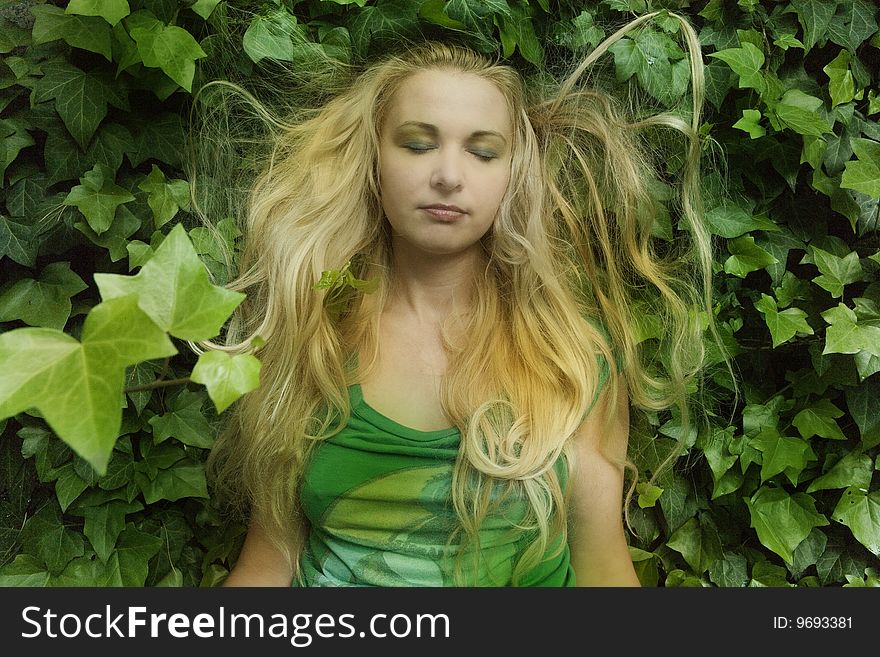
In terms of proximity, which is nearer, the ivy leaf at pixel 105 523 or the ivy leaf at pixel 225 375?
the ivy leaf at pixel 225 375

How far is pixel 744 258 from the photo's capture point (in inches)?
53.4

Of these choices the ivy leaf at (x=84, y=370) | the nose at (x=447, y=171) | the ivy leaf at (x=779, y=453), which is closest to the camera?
the ivy leaf at (x=84, y=370)

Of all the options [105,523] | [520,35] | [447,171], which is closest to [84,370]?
[447,171]

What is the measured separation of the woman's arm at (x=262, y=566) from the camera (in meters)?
1.33

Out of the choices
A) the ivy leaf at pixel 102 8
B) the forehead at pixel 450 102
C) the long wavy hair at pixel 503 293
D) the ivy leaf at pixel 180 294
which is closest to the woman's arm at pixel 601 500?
the long wavy hair at pixel 503 293

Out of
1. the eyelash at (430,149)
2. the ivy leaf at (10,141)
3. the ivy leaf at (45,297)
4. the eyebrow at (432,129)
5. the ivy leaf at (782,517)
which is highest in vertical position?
the eyebrow at (432,129)

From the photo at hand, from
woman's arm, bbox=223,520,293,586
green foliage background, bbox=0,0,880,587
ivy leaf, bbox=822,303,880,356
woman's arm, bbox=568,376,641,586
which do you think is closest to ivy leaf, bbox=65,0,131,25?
green foliage background, bbox=0,0,880,587

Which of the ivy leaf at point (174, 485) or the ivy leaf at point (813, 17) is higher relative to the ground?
the ivy leaf at point (813, 17)

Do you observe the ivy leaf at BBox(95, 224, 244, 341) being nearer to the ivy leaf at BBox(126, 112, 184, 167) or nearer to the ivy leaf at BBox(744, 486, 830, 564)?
the ivy leaf at BBox(126, 112, 184, 167)

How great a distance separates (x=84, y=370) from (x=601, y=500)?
85cm

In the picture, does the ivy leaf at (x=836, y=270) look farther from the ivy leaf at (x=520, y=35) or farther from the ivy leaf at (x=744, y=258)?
the ivy leaf at (x=520, y=35)

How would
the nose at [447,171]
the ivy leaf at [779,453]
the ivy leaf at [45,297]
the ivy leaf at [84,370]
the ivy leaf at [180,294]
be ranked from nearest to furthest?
the ivy leaf at [84,370] → the ivy leaf at [180,294] → the nose at [447,171] → the ivy leaf at [45,297] → the ivy leaf at [779,453]

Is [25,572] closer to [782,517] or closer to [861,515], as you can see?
[782,517]

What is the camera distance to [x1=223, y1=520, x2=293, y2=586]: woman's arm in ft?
4.35
